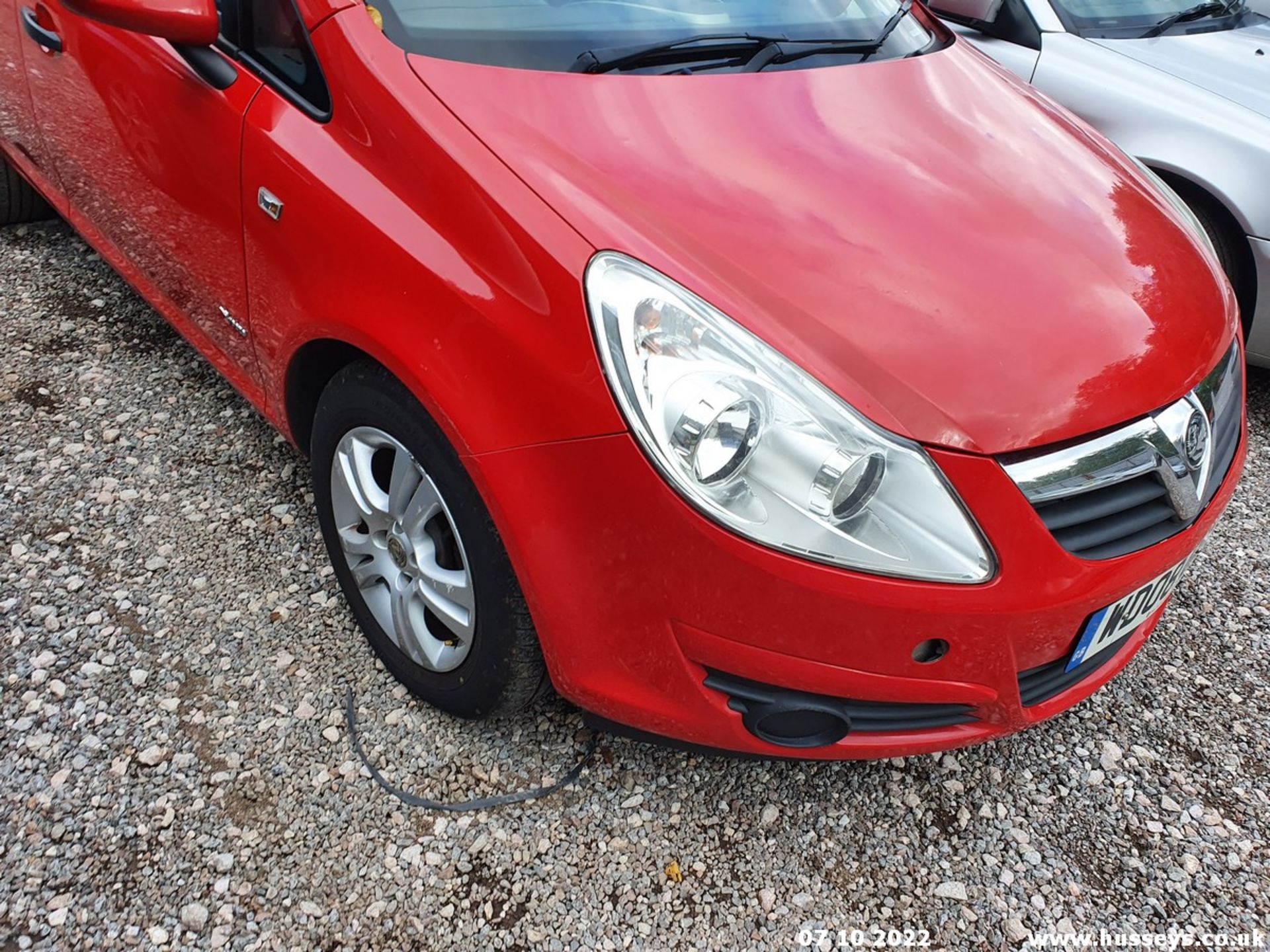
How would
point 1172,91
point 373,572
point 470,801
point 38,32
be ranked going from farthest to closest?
point 1172,91 → point 38,32 → point 373,572 → point 470,801

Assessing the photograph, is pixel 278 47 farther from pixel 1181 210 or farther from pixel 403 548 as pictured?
pixel 1181 210

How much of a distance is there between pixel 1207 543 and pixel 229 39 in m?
2.69

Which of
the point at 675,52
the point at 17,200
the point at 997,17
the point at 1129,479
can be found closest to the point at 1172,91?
the point at 997,17

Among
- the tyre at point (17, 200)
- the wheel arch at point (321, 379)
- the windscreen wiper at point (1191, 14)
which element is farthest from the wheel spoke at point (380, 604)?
the windscreen wiper at point (1191, 14)

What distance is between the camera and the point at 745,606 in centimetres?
137

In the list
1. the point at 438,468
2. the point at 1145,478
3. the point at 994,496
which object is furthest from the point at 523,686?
the point at 1145,478

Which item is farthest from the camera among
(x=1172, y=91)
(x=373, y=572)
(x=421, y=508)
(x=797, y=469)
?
(x=1172, y=91)

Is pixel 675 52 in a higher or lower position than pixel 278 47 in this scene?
higher

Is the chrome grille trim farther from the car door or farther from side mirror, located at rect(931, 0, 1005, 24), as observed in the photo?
side mirror, located at rect(931, 0, 1005, 24)

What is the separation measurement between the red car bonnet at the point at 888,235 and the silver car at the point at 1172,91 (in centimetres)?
144

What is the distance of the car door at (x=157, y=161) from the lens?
193 cm

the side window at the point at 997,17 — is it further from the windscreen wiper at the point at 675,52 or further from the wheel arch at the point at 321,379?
the wheel arch at the point at 321,379

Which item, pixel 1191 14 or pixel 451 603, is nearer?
pixel 451 603

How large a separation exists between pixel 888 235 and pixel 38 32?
2228mm
